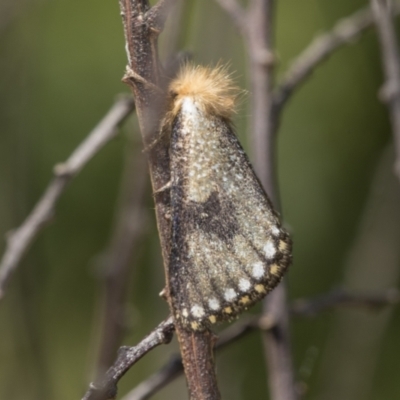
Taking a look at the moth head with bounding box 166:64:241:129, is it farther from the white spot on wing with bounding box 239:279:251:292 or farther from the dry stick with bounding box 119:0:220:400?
the white spot on wing with bounding box 239:279:251:292

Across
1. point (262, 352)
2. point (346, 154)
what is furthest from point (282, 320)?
point (346, 154)

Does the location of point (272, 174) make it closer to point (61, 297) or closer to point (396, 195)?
point (396, 195)

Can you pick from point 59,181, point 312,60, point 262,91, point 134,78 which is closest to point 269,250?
point 134,78

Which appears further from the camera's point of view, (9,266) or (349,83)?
(349,83)

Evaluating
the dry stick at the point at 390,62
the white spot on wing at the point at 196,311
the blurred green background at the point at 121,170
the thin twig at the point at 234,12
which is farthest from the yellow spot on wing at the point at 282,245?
the blurred green background at the point at 121,170

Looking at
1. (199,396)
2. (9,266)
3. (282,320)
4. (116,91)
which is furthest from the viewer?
(116,91)

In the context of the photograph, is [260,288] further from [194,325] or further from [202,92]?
[202,92]

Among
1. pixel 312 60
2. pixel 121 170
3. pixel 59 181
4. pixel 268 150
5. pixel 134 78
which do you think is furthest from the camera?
pixel 121 170
